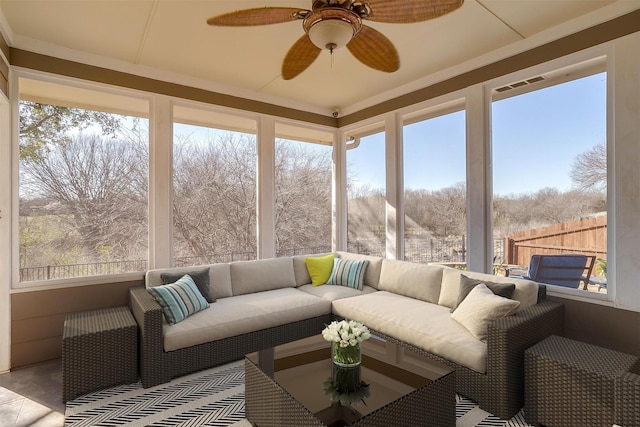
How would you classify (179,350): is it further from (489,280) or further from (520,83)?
(520,83)

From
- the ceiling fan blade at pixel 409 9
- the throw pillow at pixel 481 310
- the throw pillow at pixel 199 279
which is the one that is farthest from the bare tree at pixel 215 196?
the ceiling fan blade at pixel 409 9

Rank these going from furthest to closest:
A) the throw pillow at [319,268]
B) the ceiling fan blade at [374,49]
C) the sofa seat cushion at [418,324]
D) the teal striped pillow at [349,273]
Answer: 1. the throw pillow at [319,268]
2. the teal striped pillow at [349,273]
3. the sofa seat cushion at [418,324]
4. the ceiling fan blade at [374,49]

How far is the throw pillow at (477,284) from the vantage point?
2752 mm

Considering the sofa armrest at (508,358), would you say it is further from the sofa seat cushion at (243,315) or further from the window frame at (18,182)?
the window frame at (18,182)

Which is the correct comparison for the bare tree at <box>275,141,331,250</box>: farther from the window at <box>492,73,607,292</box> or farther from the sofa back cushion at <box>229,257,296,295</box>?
the window at <box>492,73,607,292</box>

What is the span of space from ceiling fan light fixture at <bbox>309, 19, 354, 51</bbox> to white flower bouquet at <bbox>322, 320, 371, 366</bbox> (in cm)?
171

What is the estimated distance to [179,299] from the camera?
295 cm

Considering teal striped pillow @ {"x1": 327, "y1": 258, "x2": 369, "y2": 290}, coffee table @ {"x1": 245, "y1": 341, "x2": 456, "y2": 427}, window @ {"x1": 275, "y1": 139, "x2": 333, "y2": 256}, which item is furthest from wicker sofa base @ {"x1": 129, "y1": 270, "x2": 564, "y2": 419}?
window @ {"x1": 275, "y1": 139, "x2": 333, "y2": 256}

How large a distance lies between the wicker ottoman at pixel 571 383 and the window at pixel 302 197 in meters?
3.14

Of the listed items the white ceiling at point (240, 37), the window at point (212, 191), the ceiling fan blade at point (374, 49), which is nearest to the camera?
the ceiling fan blade at point (374, 49)

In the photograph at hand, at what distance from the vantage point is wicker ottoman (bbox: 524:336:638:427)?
6.20 ft

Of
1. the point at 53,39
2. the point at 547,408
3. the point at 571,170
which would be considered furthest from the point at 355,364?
the point at 53,39

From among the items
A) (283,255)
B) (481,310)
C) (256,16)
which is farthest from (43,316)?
(481,310)

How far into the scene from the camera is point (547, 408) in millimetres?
2092
